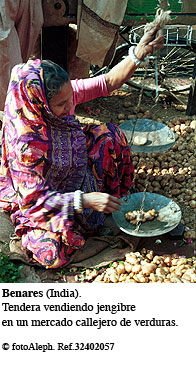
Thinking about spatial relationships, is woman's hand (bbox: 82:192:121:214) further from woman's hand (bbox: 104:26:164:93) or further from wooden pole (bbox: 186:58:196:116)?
wooden pole (bbox: 186:58:196:116)

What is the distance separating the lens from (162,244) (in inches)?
104

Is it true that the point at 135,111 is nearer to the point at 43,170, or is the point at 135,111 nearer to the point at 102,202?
the point at 43,170

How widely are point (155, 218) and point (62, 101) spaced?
945 millimetres

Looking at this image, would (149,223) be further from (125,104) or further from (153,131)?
(125,104)

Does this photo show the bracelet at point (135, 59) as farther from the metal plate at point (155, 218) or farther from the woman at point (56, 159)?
the metal plate at point (155, 218)

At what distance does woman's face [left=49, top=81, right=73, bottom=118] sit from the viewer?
6.98 ft

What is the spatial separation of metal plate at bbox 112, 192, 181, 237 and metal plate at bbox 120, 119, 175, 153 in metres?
0.46

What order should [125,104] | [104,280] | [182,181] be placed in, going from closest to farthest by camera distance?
[104,280] → [182,181] → [125,104]

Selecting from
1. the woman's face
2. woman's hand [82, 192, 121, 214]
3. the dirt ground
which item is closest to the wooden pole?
the dirt ground

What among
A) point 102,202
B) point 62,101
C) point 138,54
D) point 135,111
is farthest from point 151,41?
point 135,111

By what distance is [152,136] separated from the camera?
127 inches

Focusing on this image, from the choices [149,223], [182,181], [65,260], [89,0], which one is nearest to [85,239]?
[65,260]

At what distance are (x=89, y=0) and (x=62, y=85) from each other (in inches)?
59.3

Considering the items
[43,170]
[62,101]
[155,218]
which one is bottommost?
[155,218]
